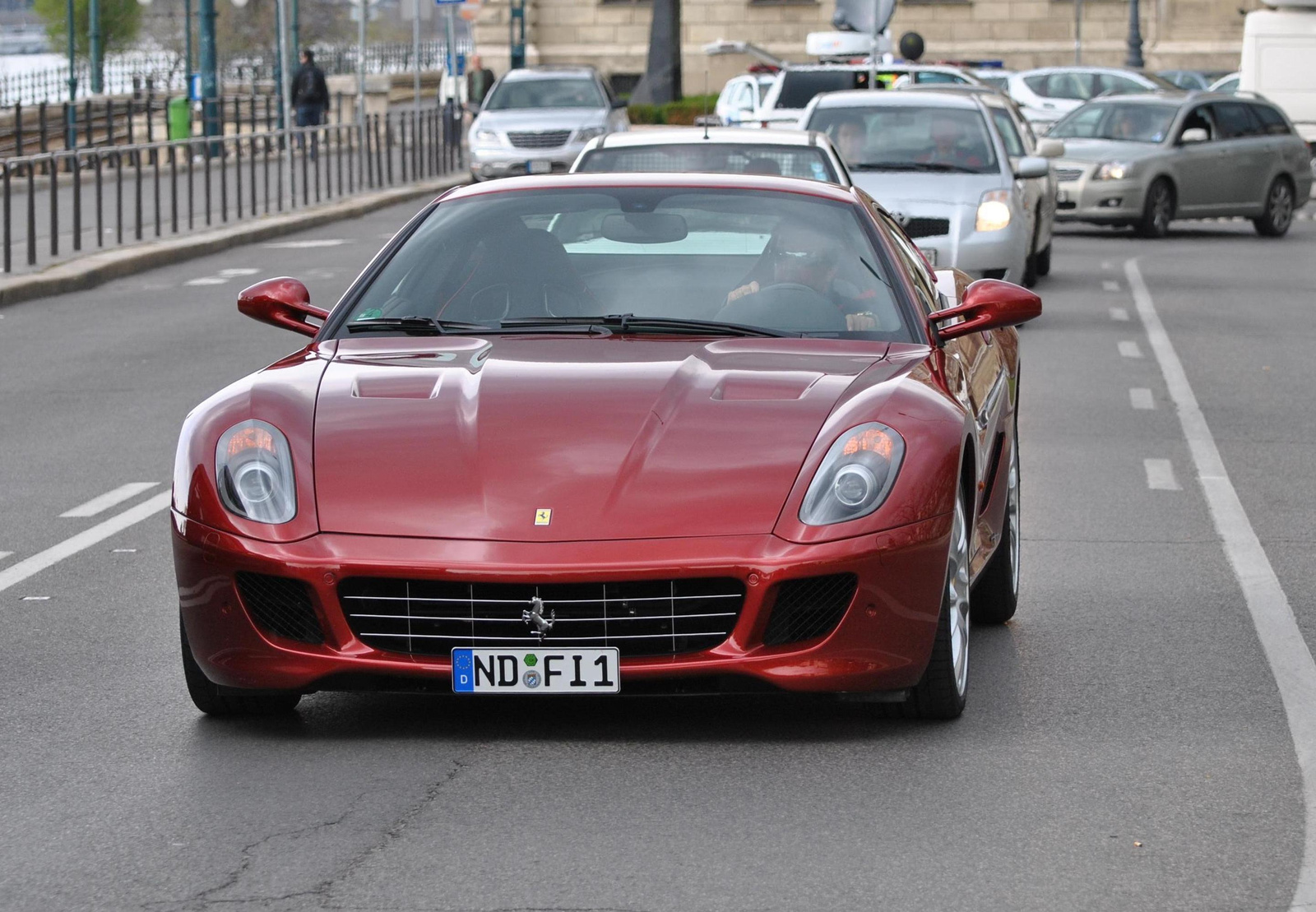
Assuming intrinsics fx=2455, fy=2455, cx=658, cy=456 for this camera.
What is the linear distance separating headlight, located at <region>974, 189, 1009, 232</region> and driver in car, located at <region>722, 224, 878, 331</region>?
36.3 ft

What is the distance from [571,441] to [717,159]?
696 centimetres

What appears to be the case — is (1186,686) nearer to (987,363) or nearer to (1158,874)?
(987,363)

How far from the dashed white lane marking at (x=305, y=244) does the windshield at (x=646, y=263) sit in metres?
19.1

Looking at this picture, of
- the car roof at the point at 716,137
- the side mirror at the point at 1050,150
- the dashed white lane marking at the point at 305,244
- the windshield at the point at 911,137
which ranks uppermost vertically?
the car roof at the point at 716,137

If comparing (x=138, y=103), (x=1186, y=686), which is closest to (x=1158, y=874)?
(x=1186, y=686)

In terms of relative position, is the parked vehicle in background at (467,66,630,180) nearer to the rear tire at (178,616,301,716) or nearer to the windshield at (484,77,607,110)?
the windshield at (484,77,607,110)

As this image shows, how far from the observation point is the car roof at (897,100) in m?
19.1

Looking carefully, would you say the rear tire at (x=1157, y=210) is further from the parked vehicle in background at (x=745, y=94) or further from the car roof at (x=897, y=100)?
the parked vehicle in background at (x=745, y=94)

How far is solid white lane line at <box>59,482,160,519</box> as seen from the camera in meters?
9.34

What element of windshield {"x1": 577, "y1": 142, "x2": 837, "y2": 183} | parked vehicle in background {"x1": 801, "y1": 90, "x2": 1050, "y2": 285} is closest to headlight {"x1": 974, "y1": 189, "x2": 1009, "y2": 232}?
parked vehicle in background {"x1": 801, "y1": 90, "x2": 1050, "y2": 285}

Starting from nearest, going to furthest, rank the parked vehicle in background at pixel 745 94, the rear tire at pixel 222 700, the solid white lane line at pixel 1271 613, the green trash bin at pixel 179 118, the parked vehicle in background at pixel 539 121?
the solid white lane line at pixel 1271 613
the rear tire at pixel 222 700
the parked vehicle in background at pixel 539 121
the parked vehicle in background at pixel 745 94
the green trash bin at pixel 179 118

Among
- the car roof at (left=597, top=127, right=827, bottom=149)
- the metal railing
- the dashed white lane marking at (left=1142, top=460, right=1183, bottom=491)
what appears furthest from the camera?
the metal railing

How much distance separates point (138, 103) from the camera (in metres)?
46.7

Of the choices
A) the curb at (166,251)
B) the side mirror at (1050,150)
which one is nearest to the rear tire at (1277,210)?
the side mirror at (1050,150)
